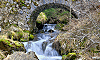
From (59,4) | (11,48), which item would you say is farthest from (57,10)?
(11,48)

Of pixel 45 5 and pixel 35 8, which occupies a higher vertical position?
pixel 45 5

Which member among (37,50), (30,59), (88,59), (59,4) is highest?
(59,4)

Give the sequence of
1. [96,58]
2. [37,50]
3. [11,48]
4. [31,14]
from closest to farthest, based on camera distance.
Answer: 1. [96,58]
2. [11,48]
3. [37,50]
4. [31,14]

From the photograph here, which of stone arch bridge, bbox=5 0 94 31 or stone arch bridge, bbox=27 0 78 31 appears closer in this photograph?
stone arch bridge, bbox=5 0 94 31

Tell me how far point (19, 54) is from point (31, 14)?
6.22 meters

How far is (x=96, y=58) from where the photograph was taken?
303 cm

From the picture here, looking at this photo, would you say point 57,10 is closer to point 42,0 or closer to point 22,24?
point 42,0

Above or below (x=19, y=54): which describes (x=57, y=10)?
above

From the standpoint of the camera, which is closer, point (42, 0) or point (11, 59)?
point (11, 59)

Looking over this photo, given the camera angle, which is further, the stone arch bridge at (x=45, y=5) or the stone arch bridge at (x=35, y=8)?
the stone arch bridge at (x=45, y=5)

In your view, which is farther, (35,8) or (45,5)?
(45,5)

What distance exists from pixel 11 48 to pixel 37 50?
1920 mm

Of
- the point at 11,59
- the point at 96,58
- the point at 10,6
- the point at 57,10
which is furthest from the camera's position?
the point at 57,10

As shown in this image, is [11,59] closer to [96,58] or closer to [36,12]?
[96,58]
